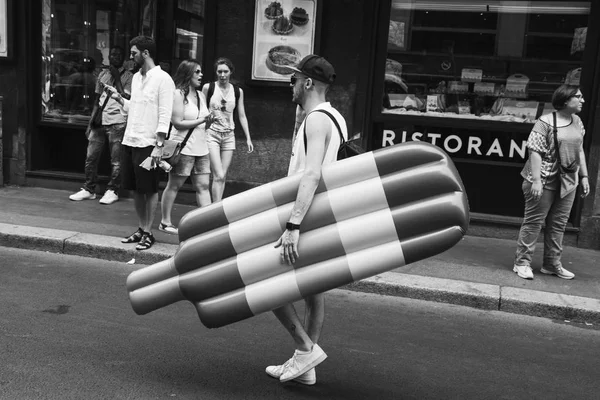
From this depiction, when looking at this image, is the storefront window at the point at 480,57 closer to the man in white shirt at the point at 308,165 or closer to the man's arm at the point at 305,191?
the man in white shirt at the point at 308,165

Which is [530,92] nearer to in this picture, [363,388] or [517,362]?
[517,362]

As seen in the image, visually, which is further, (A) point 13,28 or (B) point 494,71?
(A) point 13,28

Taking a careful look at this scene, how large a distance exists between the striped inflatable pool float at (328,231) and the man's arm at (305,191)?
55 millimetres

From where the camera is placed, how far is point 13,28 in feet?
30.1

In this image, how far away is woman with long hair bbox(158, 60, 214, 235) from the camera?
6.93m

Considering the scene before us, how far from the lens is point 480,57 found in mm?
8336

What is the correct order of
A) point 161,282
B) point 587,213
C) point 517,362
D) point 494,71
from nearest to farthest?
point 161,282, point 517,362, point 587,213, point 494,71

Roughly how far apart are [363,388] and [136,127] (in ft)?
11.9

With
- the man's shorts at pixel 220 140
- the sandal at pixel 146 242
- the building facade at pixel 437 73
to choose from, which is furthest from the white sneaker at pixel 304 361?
the building facade at pixel 437 73

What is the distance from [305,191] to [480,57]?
5535 millimetres

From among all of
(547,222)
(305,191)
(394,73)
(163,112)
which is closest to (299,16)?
(394,73)

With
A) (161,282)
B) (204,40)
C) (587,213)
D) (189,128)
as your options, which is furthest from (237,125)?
(161,282)

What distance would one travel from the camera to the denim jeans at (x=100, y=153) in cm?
878

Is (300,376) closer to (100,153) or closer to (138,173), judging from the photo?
(138,173)
